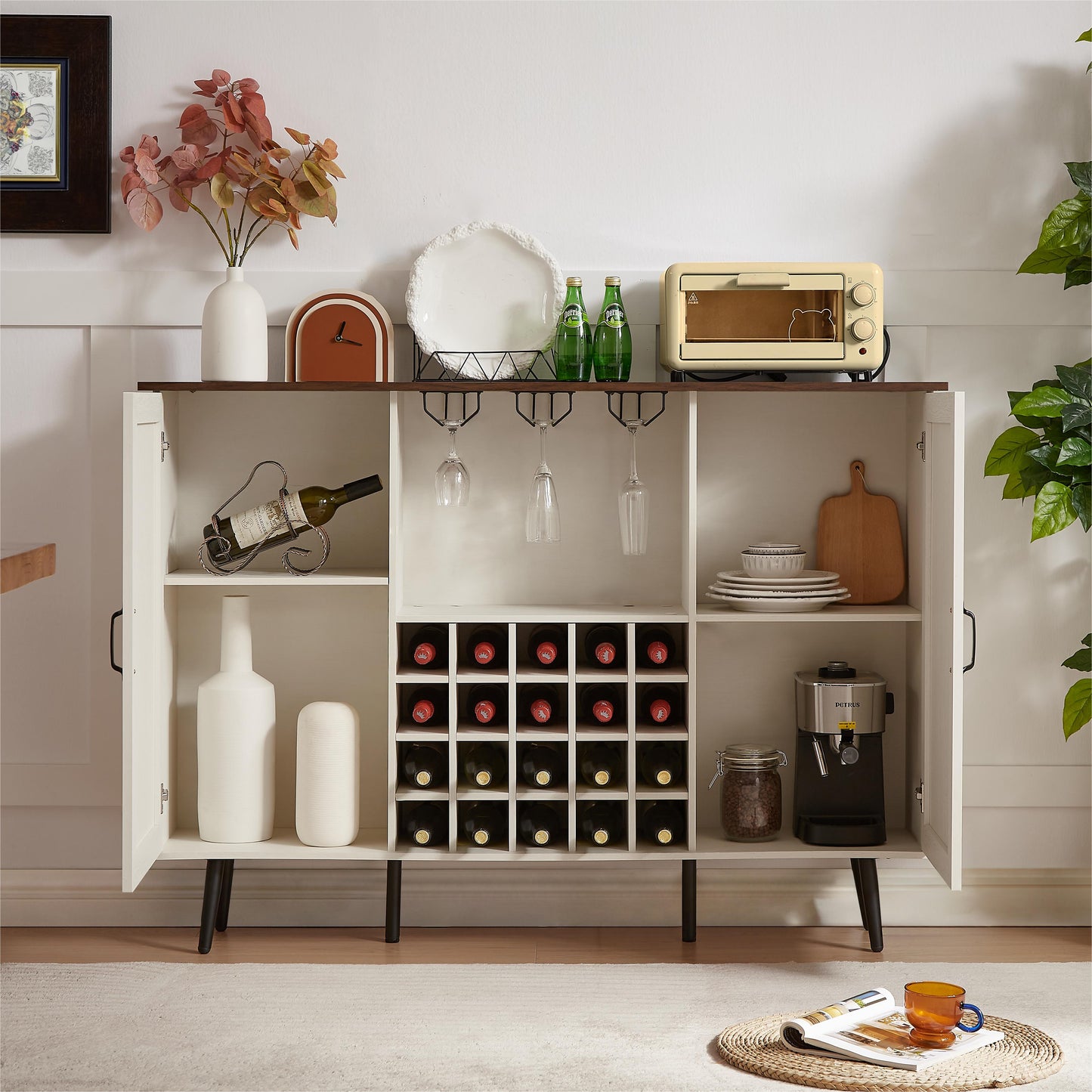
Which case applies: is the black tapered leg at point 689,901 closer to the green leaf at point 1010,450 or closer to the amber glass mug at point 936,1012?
the amber glass mug at point 936,1012

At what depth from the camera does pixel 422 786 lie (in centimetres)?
237

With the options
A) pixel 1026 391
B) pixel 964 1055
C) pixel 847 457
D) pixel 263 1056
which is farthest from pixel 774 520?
pixel 263 1056

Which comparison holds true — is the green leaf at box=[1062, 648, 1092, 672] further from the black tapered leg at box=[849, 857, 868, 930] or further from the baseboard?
the black tapered leg at box=[849, 857, 868, 930]

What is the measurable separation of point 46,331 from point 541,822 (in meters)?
1.60

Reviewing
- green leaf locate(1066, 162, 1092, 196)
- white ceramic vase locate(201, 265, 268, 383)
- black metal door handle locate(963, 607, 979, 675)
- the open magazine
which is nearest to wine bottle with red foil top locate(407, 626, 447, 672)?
white ceramic vase locate(201, 265, 268, 383)

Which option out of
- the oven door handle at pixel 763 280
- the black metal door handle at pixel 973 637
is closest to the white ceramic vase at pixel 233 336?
the oven door handle at pixel 763 280

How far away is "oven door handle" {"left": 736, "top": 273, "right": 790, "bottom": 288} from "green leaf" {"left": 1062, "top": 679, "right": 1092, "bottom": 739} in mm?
1080

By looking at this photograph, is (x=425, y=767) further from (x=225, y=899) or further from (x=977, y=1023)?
(x=977, y=1023)

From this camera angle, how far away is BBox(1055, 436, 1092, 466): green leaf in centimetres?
228

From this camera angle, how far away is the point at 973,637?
234cm

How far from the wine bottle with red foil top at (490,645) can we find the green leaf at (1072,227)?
1493 mm

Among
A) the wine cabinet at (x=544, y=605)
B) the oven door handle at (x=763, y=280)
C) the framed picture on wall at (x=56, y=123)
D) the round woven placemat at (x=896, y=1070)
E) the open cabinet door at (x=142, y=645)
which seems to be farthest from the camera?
the framed picture on wall at (x=56, y=123)

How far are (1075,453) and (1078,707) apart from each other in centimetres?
55

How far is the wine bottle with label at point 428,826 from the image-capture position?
92.4 inches
